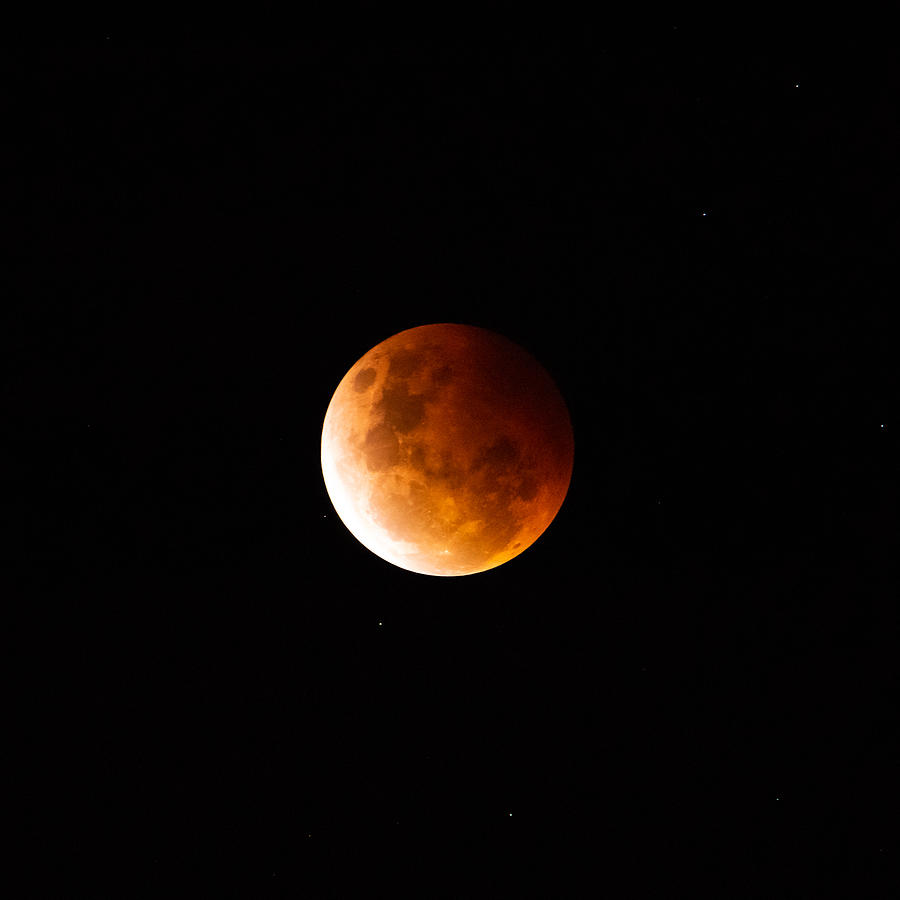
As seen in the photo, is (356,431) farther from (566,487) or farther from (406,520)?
(566,487)

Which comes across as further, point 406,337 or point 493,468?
point 406,337

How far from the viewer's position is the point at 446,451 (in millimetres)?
3475

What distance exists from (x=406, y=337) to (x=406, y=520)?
1.08 meters

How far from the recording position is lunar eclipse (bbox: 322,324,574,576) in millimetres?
3496

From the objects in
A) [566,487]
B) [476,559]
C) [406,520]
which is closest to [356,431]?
[406,520]

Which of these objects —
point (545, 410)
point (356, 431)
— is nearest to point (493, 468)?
point (545, 410)

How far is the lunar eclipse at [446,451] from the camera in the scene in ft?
11.5

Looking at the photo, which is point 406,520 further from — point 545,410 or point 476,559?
point 545,410

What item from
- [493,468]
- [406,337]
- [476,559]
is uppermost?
[406,337]

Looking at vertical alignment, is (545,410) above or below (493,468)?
above

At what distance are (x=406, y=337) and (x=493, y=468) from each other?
963mm

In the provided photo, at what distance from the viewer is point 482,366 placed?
12.0 ft

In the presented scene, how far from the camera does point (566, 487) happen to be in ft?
13.1

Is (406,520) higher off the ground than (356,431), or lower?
lower
